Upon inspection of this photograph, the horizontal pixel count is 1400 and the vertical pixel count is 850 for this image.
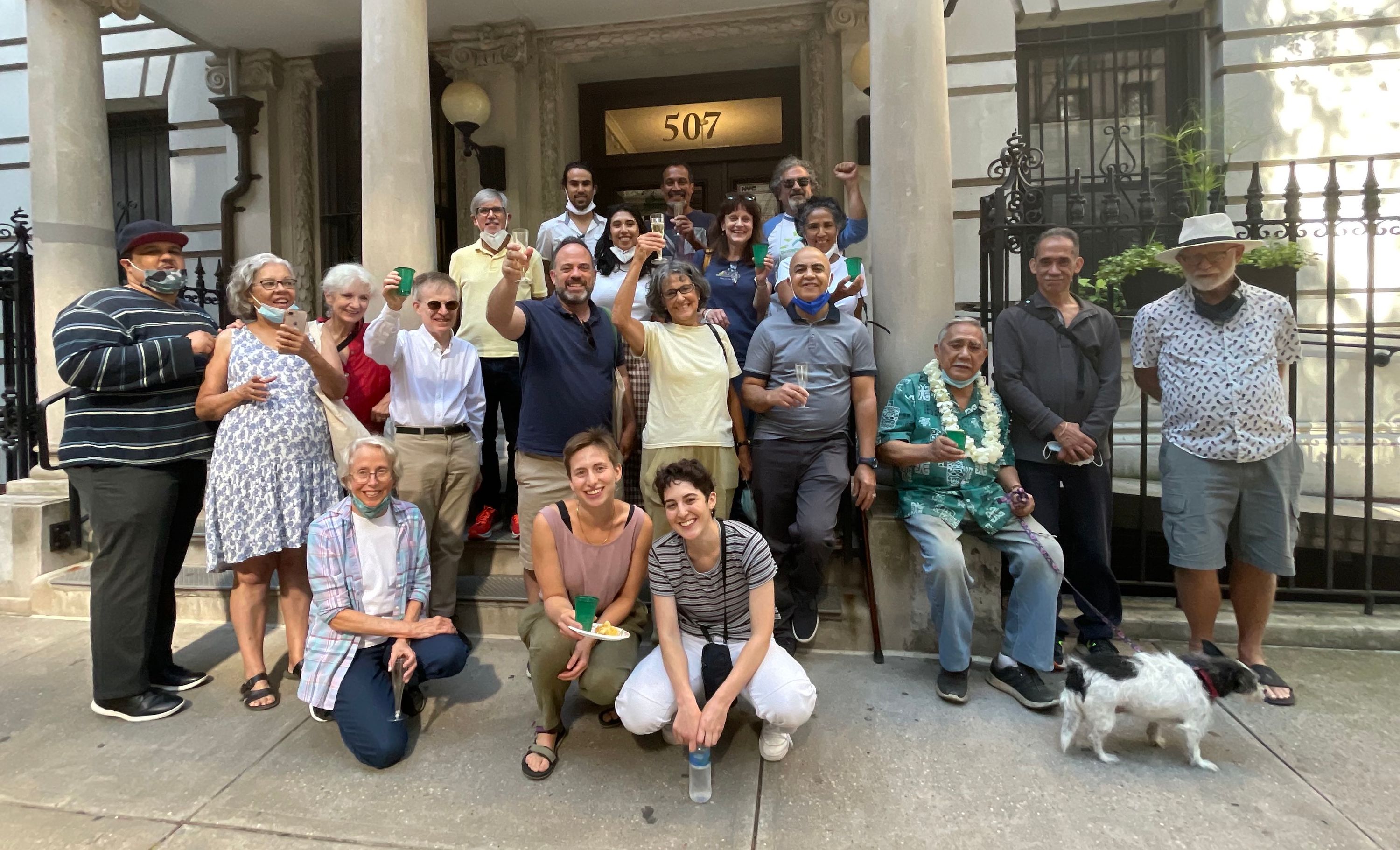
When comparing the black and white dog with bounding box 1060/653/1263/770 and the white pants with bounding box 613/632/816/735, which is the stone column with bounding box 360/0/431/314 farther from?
the black and white dog with bounding box 1060/653/1263/770

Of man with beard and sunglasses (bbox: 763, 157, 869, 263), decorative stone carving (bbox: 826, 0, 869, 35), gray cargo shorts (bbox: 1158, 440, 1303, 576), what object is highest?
decorative stone carving (bbox: 826, 0, 869, 35)

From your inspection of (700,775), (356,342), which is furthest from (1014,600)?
(356,342)

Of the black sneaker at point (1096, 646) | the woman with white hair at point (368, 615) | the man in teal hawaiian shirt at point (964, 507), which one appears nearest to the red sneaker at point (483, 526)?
the woman with white hair at point (368, 615)

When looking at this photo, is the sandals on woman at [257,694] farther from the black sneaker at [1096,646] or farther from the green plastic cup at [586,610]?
the black sneaker at [1096,646]

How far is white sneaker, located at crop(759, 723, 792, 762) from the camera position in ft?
9.50

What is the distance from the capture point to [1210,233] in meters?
3.47

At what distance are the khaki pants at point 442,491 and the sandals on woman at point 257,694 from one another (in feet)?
2.55

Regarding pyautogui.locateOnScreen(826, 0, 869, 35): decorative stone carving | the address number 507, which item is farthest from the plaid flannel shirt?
the address number 507

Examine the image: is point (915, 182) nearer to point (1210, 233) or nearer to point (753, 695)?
point (1210, 233)

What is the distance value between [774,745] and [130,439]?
3206 mm

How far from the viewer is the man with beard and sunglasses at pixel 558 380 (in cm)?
374

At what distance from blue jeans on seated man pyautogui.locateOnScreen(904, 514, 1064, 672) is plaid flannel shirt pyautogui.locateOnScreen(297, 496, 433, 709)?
2484 mm

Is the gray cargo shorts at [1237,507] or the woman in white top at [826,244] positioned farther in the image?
the woman in white top at [826,244]

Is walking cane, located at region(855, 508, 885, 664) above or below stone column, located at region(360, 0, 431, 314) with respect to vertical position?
below
